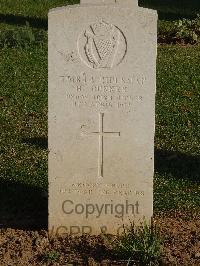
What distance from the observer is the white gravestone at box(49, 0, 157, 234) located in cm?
515

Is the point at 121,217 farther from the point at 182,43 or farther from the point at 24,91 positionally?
the point at 182,43

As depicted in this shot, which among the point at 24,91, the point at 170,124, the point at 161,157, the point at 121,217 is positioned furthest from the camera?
the point at 24,91

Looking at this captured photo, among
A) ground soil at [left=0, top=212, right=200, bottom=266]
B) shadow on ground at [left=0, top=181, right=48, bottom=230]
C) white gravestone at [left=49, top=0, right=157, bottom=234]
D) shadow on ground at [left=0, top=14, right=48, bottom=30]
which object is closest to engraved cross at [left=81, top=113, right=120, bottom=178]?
white gravestone at [left=49, top=0, right=157, bottom=234]

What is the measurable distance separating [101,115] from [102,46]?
538 millimetres

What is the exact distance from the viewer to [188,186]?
269 inches

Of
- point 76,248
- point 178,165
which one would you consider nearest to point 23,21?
point 178,165

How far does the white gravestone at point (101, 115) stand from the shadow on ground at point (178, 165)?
5.34 ft

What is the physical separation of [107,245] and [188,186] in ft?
5.38

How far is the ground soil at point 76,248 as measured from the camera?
5.25m

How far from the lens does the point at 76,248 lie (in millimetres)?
5469

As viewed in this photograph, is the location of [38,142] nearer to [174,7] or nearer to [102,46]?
[102,46]

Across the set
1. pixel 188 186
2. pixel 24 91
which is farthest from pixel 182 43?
pixel 188 186

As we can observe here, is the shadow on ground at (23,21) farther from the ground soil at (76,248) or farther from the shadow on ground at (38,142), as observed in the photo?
the ground soil at (76,248)

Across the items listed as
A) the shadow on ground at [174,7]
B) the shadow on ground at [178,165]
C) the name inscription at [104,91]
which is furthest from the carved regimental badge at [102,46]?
the shadow on ground at [174,7]
